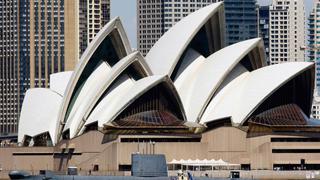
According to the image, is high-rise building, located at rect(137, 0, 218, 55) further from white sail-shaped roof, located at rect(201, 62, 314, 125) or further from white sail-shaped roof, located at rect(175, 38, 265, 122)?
white sail-shaped roof, located at rect(201, 62, 314, 125)

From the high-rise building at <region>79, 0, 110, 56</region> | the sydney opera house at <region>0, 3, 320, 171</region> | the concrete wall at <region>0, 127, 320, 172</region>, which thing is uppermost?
the high-rise building at <region>79, 0, 110, 56</region>

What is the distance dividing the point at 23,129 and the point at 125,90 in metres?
11.5

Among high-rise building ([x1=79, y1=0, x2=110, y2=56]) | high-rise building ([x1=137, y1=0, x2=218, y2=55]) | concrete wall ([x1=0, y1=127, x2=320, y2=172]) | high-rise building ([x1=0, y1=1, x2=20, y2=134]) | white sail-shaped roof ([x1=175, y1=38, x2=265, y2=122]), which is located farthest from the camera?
high-rise building ([x1=137, y1=0, x2=218, y2=55])

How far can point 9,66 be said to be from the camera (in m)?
168

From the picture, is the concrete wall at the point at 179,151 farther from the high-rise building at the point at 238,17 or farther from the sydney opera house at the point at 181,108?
the high-rise building at the point at 238,17

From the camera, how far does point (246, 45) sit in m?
94.7

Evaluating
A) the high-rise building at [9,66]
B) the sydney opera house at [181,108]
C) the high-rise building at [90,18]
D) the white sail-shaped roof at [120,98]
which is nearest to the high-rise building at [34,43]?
the high-rise building at [9,66]

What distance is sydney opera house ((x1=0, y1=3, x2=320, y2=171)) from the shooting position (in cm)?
9212

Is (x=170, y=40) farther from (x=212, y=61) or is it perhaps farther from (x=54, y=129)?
(x=54, y=129)

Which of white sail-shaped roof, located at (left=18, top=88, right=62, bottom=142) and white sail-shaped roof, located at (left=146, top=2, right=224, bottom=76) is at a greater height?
white sail-shaped roof, located at (left=146, top=2, right=224, bottom=76)

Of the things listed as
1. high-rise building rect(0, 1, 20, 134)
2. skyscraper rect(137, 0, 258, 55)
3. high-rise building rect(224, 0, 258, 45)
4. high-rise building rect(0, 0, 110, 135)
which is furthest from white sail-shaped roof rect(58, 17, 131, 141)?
high-rise building rect(224, 0, 258, 45)

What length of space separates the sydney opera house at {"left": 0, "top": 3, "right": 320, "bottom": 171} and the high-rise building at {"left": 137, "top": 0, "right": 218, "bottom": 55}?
92.6 metres

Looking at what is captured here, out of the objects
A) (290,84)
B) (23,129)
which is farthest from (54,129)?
(290,84)

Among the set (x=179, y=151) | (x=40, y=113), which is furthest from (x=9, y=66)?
(x=179, y=151)
